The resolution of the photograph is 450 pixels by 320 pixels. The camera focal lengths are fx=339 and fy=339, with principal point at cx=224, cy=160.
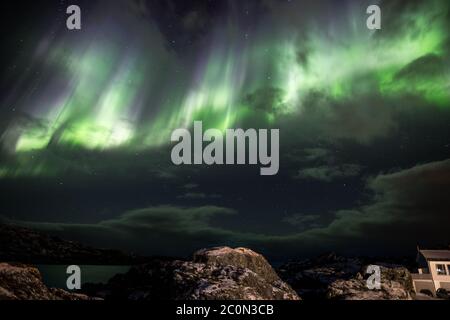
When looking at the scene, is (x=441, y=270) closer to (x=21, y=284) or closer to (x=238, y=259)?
(x=238, y=259)

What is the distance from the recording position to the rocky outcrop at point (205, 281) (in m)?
24.9

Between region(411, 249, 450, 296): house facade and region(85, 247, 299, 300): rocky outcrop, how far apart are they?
40.5m

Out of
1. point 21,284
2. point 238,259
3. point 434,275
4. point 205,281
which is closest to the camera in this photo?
point 21,284

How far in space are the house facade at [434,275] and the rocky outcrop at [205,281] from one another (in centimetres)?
4047

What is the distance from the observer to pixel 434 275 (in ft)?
212

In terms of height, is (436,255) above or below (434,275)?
above

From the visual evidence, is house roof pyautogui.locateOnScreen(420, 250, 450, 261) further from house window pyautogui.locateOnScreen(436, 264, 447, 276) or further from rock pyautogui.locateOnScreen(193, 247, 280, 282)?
rock pyautogui.locateOnScreen(193, 247, 280, 282)

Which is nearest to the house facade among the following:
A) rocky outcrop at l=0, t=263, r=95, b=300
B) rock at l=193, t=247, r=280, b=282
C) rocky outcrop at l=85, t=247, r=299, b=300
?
rock at l=193, t=247, r=280, b=282

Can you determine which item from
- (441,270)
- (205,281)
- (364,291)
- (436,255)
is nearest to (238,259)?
(205,281)

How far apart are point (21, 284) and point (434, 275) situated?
70.9 m

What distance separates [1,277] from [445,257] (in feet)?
241
